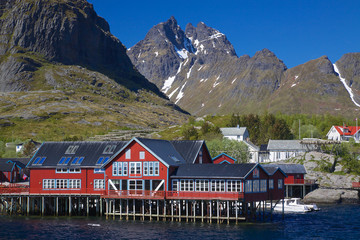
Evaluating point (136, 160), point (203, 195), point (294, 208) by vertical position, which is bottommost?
point (294, 208)

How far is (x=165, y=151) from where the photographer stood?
263 ft

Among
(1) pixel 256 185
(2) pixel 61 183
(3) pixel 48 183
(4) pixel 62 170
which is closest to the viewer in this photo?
(1) pixel 256 185

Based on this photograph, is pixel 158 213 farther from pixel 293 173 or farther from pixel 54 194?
pixel 293 173

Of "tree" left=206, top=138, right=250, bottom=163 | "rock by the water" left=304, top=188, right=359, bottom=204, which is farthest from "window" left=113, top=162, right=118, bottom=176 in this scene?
"tree" left=206, top=138, right=250, bottom=163

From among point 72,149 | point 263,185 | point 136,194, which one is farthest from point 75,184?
point 263,185

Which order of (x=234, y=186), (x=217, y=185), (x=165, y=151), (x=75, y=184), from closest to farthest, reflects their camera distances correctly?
(x=234, y=186), (x=217, y=185), (x=165, y=151), (x=75, y=184)

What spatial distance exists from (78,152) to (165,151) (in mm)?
15374

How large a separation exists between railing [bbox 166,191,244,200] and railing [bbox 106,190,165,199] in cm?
135

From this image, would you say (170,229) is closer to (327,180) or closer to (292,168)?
(292,168)

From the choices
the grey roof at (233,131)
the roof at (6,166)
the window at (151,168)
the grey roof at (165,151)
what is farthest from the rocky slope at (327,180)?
the roof at (6,166)

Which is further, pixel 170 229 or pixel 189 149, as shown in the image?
pixel 189 149

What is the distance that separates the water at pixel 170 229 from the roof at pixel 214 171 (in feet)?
22.3

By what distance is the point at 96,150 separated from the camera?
84625 mm

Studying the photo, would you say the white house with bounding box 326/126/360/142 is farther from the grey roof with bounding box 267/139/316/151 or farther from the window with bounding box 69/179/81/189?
the window with bounding box 69/179/81/189
